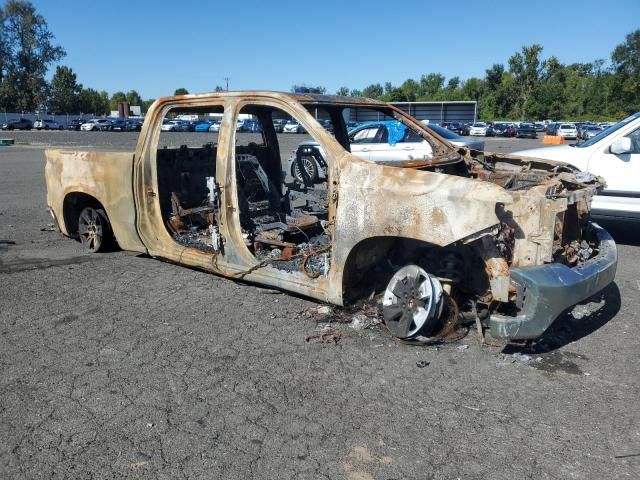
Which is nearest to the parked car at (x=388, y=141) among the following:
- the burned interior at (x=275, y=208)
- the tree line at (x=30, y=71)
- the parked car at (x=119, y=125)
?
the burned interior at (x=275, y=208)

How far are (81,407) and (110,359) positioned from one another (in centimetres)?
62

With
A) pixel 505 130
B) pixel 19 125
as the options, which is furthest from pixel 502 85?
pixel 19 125

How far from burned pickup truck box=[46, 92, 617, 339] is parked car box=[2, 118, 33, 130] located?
57986mm

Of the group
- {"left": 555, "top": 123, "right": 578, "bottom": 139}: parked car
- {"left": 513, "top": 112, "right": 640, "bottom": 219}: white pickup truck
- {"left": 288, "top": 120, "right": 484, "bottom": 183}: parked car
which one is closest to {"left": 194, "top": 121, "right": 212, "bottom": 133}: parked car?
{"left": 555, "top": 123, "right": 578, "bottom": 139}: parked car

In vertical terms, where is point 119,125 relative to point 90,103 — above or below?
below

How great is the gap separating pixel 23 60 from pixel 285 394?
9130cm

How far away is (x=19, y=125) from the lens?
56.2 meters

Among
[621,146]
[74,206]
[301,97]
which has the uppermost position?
[301,97]

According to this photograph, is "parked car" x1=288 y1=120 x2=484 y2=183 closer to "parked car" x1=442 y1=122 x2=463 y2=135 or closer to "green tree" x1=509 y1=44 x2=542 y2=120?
"parked car" x1=442 y1=122 x2=463 y2=135

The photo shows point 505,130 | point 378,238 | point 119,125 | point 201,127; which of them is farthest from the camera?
point 119,125

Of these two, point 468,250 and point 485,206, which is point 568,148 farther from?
point 485,206

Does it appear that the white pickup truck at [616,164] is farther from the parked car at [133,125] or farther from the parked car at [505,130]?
the parked car at [133,125]

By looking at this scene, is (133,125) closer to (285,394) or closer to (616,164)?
(616,164)

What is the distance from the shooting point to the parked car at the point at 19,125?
55.4m
